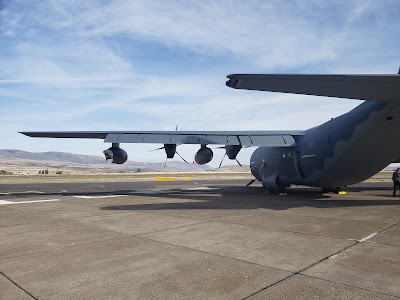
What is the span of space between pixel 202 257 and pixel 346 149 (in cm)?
1095

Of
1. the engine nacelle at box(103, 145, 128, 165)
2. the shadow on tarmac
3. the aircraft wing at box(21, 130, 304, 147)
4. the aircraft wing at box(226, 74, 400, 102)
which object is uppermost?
the aircraft wing at box(226, 74, 400, 102)

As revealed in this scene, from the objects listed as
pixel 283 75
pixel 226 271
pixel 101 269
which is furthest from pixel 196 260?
pixel 283 75

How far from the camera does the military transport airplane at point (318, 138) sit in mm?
9836

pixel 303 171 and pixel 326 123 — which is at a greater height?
pixel 326 123

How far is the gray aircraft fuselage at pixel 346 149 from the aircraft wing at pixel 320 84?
2561 mm

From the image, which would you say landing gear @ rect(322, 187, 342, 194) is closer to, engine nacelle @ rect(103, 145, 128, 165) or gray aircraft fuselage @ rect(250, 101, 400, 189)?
gray aircraft fuselage @ rect(250, 101, 400, 189)

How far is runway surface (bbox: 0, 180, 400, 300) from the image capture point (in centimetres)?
466

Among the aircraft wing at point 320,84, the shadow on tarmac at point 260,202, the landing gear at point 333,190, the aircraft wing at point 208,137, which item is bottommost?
the shadow on tarmac at point 260,202

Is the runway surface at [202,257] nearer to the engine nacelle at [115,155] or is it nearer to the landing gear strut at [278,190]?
the engine nacelle at [115,155]

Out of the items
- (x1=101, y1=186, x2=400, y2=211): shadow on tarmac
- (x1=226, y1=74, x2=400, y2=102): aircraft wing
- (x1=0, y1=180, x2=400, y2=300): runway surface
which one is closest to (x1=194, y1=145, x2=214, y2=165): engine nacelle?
(x1=101, y1=186, x2=400, y2=211): shadow on tarmac

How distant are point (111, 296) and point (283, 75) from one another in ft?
24.7

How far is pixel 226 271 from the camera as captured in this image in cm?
546

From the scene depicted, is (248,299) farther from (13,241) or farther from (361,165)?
(361,165)

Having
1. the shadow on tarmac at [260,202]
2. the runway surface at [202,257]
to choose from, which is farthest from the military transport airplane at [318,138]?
the runway surface at [202,257]
